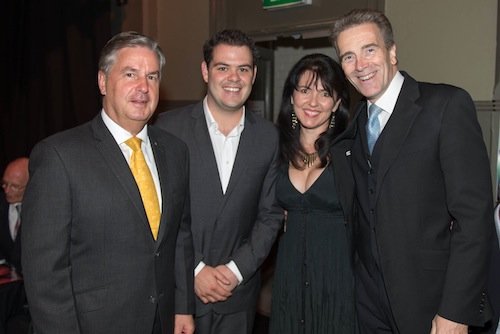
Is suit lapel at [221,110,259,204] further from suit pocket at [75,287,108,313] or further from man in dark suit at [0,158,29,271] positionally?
man in dark suit at [0,158,29,271]

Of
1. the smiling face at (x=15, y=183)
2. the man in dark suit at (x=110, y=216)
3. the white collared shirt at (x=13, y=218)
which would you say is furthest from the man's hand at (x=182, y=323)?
the smiling face at (x=15, y=183)

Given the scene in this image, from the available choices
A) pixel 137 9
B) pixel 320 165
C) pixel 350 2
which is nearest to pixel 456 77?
pixel 350 2

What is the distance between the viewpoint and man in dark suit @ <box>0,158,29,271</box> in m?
3.14

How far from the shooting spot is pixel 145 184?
1.79 meters

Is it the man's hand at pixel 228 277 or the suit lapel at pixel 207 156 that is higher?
the suit lapel at pixel 207 156

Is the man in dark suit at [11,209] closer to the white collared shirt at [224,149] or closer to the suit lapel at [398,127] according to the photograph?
the white collared shirt at [224,149]

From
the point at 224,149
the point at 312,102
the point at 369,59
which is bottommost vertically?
the point at 224,149

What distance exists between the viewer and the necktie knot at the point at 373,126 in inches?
77.7

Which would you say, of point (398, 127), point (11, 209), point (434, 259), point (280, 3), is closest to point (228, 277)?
point (434, 259)

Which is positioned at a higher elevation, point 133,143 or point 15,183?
point 133,143

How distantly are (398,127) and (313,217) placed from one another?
801 mm

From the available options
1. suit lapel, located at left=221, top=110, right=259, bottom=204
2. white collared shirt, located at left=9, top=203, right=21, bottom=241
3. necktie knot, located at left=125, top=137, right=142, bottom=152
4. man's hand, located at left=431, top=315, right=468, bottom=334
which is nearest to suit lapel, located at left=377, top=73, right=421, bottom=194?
man's hand, located at left=431, top=315, right=468, bottom=334

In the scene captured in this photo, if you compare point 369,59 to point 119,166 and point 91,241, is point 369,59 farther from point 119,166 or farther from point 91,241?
point 91,241

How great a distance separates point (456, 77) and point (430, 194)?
216 cm
